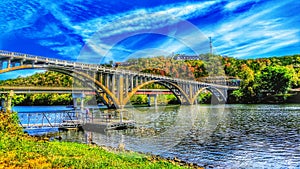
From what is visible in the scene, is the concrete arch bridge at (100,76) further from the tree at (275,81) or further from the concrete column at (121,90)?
the tree at (275,81)

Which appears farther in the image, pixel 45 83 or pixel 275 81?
pixel 275 81

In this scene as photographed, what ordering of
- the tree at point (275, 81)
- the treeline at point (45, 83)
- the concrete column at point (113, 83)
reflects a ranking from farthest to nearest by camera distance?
the tree at point (275, 81) < the treeline at point (45, 83) < the concrete column at point (113, 83)

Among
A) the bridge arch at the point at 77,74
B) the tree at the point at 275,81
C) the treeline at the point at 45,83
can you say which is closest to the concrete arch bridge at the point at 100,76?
the bridge arch at the point at 77,74

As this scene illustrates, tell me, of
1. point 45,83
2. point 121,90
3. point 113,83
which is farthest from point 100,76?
point 45,83

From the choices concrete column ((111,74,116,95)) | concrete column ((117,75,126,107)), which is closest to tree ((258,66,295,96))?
concrete column ((117,75,126,107))

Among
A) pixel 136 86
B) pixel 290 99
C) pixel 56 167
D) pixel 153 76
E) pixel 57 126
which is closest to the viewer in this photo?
pixel 56 167

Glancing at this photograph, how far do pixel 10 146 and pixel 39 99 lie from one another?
80853mm

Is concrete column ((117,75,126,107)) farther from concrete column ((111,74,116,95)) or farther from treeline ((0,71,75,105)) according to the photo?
treeline ((0,71,75,105))

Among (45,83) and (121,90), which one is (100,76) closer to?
(121,90)

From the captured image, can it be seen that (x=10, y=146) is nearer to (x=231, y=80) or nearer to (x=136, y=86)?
(x=136, y=86)

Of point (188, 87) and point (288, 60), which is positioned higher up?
point (288, 60)

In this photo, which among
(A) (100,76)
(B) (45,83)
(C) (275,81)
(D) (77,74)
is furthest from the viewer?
(C) (275,81)

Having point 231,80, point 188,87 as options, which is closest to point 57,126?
point 188,87

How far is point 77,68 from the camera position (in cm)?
4441
